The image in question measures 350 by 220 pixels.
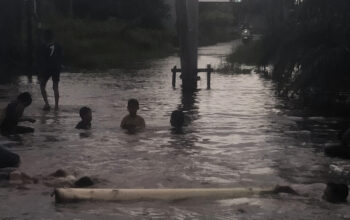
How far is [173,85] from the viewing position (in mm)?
24125

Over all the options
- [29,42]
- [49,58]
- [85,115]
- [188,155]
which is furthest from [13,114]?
[29,42]

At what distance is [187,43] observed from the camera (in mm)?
23953

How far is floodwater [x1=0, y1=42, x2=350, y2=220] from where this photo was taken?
8195 millimetres

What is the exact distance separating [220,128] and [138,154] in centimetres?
329

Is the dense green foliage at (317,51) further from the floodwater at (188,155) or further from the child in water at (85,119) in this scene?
the child in water at (85,119)

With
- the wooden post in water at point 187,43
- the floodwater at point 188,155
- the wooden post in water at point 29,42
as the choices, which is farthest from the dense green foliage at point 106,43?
the floodwater at point 188,155

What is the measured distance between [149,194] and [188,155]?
118 inches

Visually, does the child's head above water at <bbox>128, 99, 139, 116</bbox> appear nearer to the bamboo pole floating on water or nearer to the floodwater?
the floodwater

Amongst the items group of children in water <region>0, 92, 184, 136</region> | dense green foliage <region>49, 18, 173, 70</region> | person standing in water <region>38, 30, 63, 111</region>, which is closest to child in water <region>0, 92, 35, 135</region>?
group of children in water <region>0, 92, 184, 136</region>

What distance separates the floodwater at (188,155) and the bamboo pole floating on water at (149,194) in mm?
105

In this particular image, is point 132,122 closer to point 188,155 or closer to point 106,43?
point 188,155

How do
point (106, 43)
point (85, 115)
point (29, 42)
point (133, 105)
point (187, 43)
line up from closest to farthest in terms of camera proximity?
point (133, 105) < point (85, 115) < point (187, 43) < point (29, 42) < point (106, 43)

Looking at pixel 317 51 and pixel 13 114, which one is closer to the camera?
pixel 13 114

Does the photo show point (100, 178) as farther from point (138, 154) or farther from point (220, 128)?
point (220, 128)
